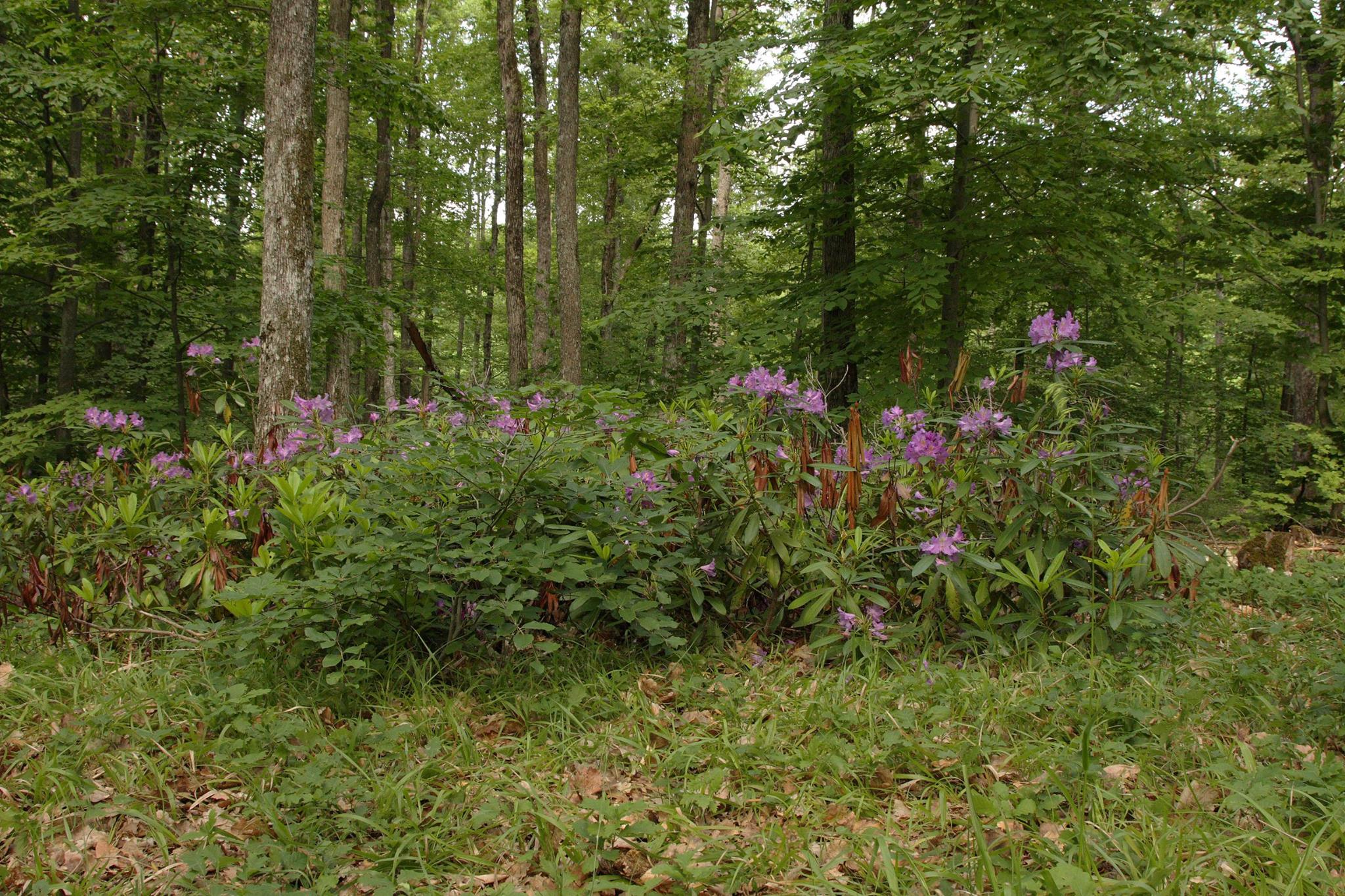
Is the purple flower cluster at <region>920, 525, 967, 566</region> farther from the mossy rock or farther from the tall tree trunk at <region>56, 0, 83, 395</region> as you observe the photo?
the tall tree trunk at <region>56, 0, 83, 395</region>

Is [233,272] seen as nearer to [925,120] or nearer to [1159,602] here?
[925,120]

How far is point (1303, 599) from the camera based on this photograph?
3742 millimetres

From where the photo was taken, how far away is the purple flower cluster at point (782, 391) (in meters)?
3.16

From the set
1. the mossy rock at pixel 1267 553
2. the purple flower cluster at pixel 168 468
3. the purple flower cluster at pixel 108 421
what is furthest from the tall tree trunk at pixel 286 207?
the mossy rock at pixel 1267 553

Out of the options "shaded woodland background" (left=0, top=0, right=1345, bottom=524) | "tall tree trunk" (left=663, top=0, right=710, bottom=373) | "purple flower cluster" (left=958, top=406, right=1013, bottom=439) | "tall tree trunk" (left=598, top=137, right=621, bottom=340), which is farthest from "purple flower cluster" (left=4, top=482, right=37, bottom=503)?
"tall tree trunk" (left=598, top=137, right=621, bottom=340)

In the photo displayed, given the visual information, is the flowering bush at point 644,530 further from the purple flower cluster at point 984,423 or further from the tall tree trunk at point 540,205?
the tall tree trunk at point 540,205

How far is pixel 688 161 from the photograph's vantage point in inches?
428

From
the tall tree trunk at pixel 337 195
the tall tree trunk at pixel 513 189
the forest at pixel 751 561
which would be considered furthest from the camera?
the tall tree trunk at pixel 513 189

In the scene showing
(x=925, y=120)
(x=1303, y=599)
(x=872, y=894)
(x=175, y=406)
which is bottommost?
(x=872, y=894)

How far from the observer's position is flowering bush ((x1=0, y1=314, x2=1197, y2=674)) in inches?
111

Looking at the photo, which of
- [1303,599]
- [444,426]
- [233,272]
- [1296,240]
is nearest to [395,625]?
[444,426]

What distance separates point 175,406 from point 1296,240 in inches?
443

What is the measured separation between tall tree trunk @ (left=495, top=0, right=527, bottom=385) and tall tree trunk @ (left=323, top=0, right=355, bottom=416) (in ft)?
6.76

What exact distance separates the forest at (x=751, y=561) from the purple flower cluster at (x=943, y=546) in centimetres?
2
